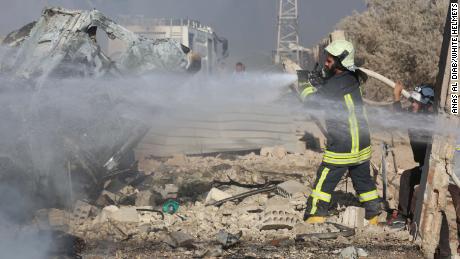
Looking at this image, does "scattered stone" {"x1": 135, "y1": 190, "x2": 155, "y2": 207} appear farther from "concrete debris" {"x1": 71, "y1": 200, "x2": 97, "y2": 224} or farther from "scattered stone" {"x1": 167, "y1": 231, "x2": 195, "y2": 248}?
"scattered stone" {"x1": 167, "y1": 231, "x2": 195, "y2": 248}

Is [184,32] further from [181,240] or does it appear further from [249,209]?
[181,240]

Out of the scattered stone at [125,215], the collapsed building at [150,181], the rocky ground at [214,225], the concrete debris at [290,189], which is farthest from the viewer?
the concrete debris at [290,189]

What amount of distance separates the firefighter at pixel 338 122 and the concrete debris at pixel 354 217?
205mm

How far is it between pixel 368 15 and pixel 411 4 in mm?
1233

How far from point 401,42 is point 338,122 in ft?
25.2

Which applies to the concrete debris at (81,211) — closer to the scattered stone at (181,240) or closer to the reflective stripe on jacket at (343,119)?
the scattered stone at (181,240)

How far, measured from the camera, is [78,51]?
5699 mm

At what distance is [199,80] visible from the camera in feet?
22.3

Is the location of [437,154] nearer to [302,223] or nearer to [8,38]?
[302,223]

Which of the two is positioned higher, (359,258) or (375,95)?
(375,95)

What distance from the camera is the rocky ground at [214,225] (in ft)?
13.4

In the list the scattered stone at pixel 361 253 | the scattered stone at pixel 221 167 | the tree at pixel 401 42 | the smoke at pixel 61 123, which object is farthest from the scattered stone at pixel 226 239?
the tree at pixel 401 42

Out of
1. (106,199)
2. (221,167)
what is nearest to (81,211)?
(106,199)

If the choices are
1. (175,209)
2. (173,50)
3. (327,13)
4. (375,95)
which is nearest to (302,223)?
(175,209)
